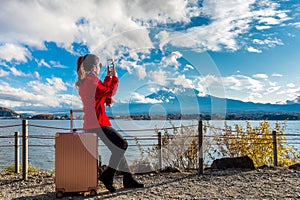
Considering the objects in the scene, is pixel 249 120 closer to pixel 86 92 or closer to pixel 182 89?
pixel 182 89

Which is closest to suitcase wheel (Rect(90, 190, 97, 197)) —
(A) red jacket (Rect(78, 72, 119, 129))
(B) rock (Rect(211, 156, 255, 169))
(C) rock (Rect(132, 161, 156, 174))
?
(A) red jacket (Rect(78, 72, 119, 129))

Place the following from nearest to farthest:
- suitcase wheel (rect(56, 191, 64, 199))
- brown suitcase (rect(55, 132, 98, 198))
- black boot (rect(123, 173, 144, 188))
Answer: brown suitcase (rect(55, 132, 98, 198))
suitcase wheel (rect(56, 191, 64, 199))
black boot (rect(123, 173, 144, 188))

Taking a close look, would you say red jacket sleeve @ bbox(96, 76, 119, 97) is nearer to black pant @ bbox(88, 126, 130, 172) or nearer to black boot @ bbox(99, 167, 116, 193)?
black pant @ bbox(88, 126, 130, 172)

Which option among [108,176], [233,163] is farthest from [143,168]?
[108,176]

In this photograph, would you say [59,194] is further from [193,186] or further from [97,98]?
[193,186]

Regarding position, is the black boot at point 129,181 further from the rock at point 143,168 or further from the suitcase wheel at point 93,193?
the rock at point 143,168

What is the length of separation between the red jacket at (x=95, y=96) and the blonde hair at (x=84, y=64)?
0.09 meters

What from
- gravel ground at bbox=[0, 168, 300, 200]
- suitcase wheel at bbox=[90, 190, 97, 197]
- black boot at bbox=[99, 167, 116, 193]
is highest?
black boot at bbox=[99, 167, 116, 193]

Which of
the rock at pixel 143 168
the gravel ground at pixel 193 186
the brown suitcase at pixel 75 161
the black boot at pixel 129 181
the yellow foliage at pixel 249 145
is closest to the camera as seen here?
the brown suitcase at pixel 75 161

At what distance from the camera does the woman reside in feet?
14.0

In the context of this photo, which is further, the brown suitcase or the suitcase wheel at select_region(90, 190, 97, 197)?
the suitcase wheel at select_region(90, 190, 97, 197)

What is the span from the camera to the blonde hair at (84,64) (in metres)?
4.33

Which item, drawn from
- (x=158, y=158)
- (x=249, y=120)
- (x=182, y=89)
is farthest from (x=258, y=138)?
(x=182, y=89)

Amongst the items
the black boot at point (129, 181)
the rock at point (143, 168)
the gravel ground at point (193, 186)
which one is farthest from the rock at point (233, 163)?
the black boot at point (129, 181)
